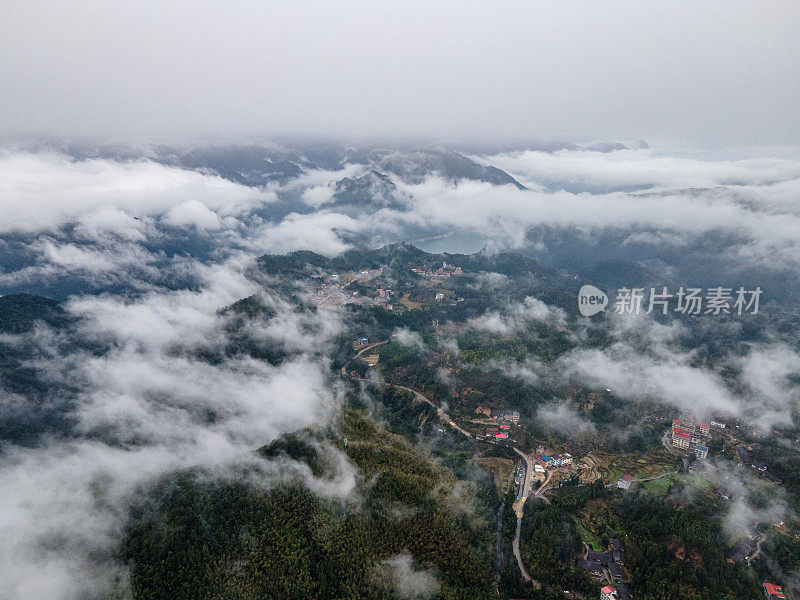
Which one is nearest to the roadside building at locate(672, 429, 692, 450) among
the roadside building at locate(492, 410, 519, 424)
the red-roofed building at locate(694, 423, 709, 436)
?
the red-roofed building at locate(694, 423, 709, 436)

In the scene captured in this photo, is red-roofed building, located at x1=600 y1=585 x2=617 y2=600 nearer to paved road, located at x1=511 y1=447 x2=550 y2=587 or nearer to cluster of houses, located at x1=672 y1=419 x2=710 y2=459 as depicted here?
paved road, located at x1=511 y1=447 x2=550 y2=587

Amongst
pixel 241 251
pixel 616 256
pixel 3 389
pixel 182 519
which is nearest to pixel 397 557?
pixel 182 519

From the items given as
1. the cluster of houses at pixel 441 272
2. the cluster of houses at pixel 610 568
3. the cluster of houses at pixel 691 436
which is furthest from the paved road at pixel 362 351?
the cluster of houses at pixel 691 436

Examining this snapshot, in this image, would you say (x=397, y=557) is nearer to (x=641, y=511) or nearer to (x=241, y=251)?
(x=641, y=511)

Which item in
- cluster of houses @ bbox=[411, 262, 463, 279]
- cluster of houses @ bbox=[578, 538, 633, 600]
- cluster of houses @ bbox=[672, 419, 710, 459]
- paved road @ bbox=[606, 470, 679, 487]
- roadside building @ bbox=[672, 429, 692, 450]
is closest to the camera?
cluster of houses @ bbox=[578, 538, 633, 600]

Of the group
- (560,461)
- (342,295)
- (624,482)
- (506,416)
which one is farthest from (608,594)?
(342,295)
